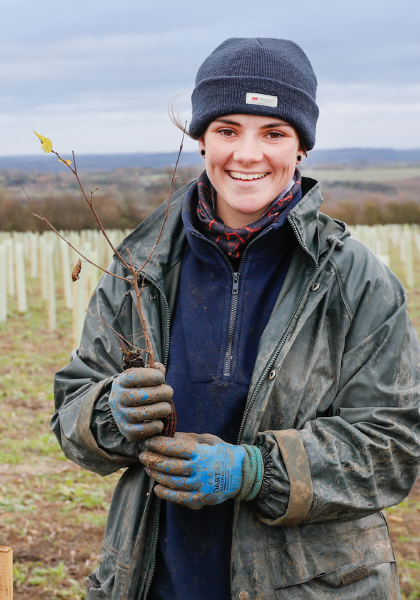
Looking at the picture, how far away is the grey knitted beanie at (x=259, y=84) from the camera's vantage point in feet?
6.28

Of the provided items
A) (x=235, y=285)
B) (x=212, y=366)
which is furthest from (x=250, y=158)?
(x=212, y=366)

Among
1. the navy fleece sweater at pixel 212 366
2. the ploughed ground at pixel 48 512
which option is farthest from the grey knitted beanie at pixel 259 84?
the ploughed ground at pixel 48 512

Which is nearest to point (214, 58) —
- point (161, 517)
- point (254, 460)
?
point (254, 460)

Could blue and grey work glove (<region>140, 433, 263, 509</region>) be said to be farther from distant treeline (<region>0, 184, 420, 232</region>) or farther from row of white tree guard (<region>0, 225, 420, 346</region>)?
distant treeline (<region>0, 184, 420, 232</region>)

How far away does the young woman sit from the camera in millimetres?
1743

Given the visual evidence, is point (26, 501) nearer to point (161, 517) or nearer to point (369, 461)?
point (161, 517)

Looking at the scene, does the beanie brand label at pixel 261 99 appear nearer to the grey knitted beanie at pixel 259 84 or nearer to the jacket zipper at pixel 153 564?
the grey knitted beanie at pixel 259 84

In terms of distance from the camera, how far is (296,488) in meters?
1.70

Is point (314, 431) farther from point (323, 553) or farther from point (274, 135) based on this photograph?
point (274, 135)

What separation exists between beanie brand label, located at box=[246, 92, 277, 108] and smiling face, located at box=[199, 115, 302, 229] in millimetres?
42

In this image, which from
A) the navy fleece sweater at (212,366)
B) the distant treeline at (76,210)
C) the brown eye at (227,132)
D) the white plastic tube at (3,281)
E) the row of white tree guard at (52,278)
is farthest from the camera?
the distant treeline at (76,210)

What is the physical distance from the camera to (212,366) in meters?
1.94

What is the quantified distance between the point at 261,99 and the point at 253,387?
0.85 meters

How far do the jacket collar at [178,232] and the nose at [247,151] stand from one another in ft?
0.62
